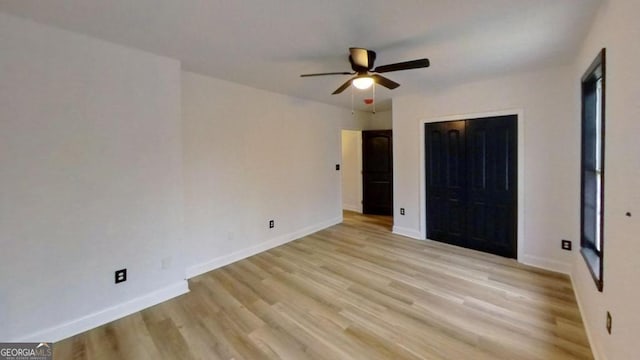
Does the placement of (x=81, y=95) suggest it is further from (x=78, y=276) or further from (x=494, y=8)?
(x=494, y=8)

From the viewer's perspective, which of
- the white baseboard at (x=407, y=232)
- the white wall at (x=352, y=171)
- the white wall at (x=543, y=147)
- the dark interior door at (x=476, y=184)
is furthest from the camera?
the white wall at (x=352, y=171)

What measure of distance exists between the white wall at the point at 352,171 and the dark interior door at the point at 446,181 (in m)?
2.30

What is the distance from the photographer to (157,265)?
8.96 ft

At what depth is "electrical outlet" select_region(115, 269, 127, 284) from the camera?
2467 mm

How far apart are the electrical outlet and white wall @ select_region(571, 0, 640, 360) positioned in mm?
3463

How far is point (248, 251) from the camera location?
12.7 feet

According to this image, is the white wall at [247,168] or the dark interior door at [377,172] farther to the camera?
the dark interior door at [377,172]

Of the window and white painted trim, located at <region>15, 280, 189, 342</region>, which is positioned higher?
the window

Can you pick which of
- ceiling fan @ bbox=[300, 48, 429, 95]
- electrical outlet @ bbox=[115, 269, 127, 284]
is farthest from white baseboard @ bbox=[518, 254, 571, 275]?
electrical outlet @ bbox=[115, 269, 127, 284]

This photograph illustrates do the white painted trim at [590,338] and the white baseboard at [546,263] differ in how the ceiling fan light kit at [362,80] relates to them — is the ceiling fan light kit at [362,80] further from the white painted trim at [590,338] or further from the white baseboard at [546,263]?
the white baseboard at [546,263]

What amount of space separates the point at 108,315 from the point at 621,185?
375 cm

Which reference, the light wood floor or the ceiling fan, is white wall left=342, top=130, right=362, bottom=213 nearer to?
the light wood floor

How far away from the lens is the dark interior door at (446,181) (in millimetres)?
4038

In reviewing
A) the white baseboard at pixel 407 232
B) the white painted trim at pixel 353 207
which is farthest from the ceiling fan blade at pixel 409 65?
the white painted trim at pixel 353 207
